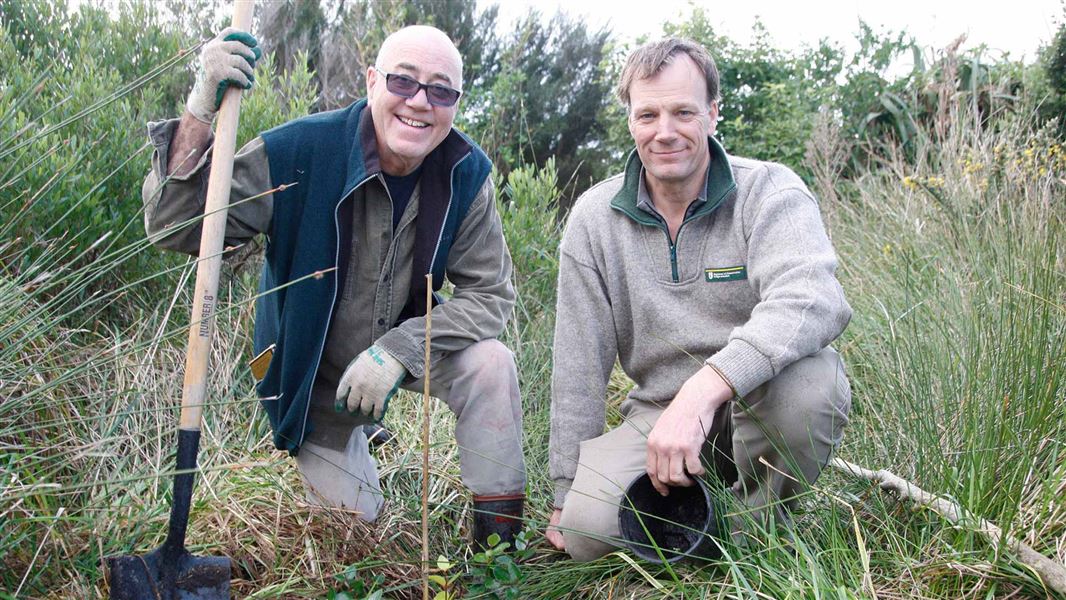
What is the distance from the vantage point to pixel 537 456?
3.77 meters

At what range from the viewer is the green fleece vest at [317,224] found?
2965 mm

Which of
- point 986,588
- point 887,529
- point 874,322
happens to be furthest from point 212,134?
point 874,322

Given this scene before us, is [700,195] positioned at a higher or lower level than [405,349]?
higher

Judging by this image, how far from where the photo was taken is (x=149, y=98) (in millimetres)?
4891

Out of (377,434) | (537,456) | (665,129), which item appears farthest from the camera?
(377,434)

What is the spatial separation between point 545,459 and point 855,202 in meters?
4.24

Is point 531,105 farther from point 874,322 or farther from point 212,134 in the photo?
point 212,134

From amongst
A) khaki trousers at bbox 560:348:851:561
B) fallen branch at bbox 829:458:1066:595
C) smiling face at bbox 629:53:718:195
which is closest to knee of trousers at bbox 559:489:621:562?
khaki trousers at bbox 560:348:851:561

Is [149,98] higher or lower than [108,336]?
higher

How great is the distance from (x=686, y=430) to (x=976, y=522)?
26.3 inches

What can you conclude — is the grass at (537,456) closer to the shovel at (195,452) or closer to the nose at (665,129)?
the shovel at (195,452)

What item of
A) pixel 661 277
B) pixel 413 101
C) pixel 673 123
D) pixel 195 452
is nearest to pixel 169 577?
pixel 195 452

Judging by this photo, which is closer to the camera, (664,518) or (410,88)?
(664,518)

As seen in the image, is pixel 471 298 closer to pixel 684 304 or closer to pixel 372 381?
pixel 372 381
